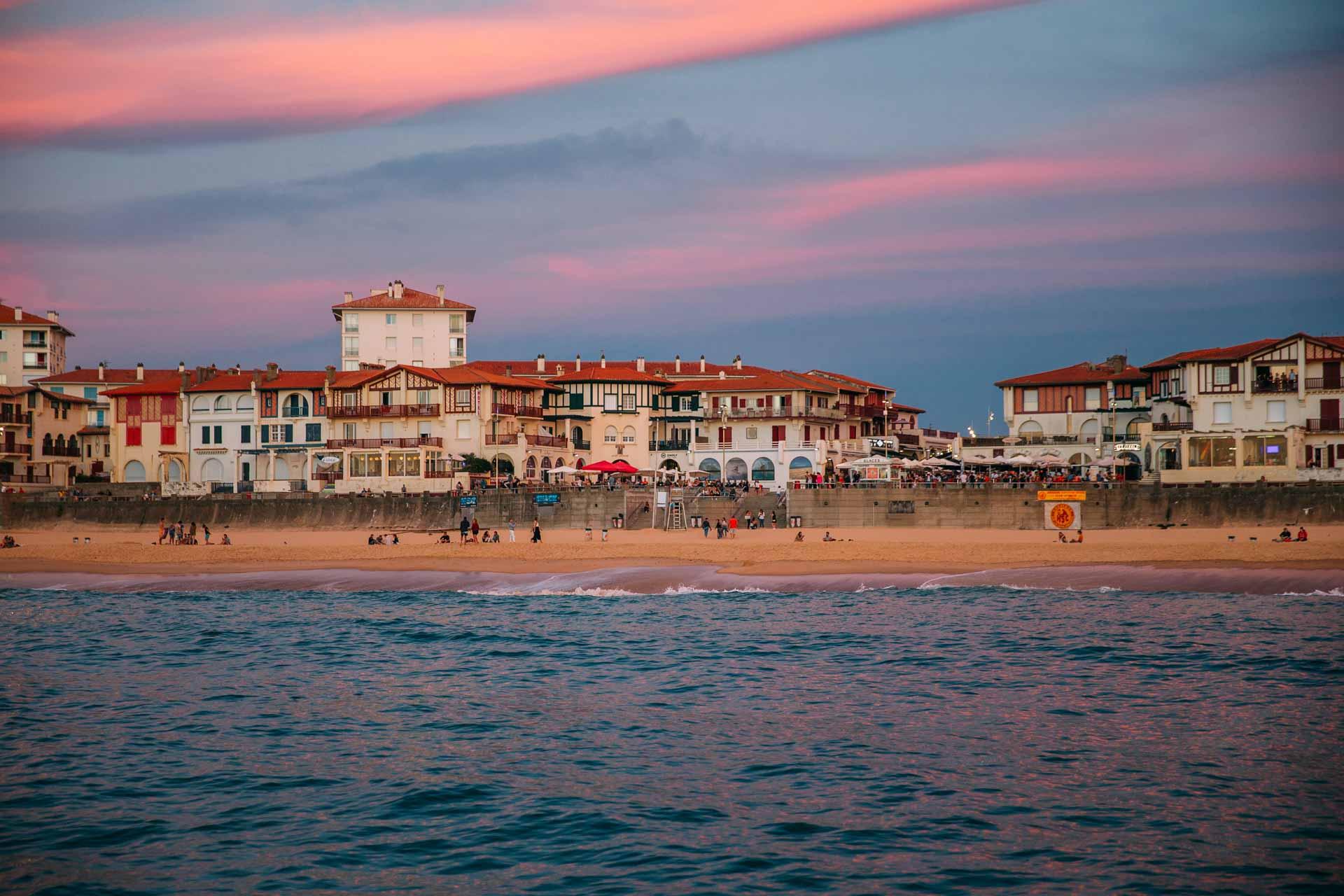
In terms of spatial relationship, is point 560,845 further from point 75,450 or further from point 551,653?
point 75,450

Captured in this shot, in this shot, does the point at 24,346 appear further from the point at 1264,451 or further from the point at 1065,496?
the point at 1264,451

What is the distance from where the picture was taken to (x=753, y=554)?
42.1 m

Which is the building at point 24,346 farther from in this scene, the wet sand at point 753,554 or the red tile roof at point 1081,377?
the red tile roof at point 1081,377

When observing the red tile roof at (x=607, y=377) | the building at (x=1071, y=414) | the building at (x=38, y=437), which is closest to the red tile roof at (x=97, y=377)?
the building at (x=38, y=437)

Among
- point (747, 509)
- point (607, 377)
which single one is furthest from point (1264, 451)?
point (607, 377)

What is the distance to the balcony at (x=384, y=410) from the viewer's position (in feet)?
223

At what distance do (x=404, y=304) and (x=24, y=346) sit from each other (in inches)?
1515

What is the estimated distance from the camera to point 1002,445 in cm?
6756

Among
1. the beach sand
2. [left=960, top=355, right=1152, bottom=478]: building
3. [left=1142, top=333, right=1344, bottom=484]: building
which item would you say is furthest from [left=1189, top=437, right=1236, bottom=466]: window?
the beach sand

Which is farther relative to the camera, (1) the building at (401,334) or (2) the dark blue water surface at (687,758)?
(1) the building at (401,334)

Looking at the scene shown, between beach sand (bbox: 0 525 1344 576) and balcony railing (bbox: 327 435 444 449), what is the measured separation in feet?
47.2

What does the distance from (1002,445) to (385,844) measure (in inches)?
2328

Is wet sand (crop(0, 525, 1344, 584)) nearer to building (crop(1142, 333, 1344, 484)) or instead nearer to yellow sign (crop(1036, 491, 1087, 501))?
yellow sign (crop(1036, 491, 1087, 501))

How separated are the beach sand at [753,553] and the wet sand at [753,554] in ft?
0.20
